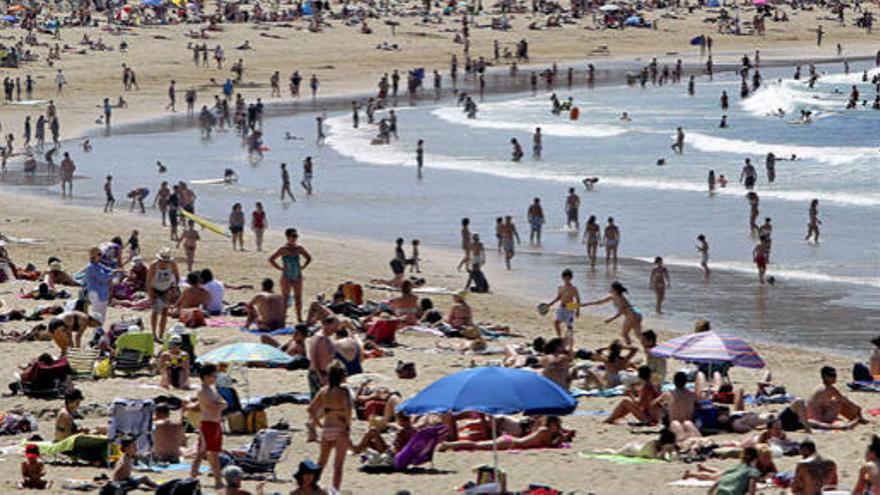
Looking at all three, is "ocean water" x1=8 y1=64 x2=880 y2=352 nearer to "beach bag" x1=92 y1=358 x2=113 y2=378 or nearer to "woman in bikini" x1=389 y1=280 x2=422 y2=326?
"woman in bikini" x1=389 y1=280 x2=422 y2=326

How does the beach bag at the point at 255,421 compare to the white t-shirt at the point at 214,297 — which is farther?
the white t-shirt at the point at 214,297

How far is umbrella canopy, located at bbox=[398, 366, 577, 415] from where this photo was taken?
1225cm

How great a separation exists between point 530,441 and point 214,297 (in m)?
7.13

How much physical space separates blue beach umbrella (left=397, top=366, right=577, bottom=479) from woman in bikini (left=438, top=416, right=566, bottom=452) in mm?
2045

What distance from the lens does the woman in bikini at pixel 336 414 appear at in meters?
12.8

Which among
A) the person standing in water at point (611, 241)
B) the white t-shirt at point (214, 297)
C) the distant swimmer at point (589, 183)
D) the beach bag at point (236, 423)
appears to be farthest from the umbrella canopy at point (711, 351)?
the distant swimmer at point (589, 183)

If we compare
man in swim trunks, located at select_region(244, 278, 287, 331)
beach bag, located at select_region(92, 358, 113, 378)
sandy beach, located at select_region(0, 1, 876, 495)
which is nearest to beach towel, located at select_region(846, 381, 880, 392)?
sandy beach, located at select_region(0, 1, 876, 495)

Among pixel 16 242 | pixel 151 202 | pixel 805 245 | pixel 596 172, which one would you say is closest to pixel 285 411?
pixel 16 242

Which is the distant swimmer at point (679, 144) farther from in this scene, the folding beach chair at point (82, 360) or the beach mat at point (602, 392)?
the folding beach chair at point (82, 360)

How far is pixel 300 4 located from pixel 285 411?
208ft

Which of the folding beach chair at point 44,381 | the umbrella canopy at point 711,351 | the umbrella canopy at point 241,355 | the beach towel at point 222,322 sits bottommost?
the beach towel at point 222,322

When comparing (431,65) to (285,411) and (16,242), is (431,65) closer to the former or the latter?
(16,242)

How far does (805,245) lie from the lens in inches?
1169

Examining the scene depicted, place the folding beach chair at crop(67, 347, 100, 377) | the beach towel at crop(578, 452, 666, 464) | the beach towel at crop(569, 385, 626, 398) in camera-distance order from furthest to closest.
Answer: the folding beach chair at crop(67, 347, 100, 377) < the beach towel at crop(569, 385, 626, 398) < the beach towel at crop(578, 452, 666, 464)
